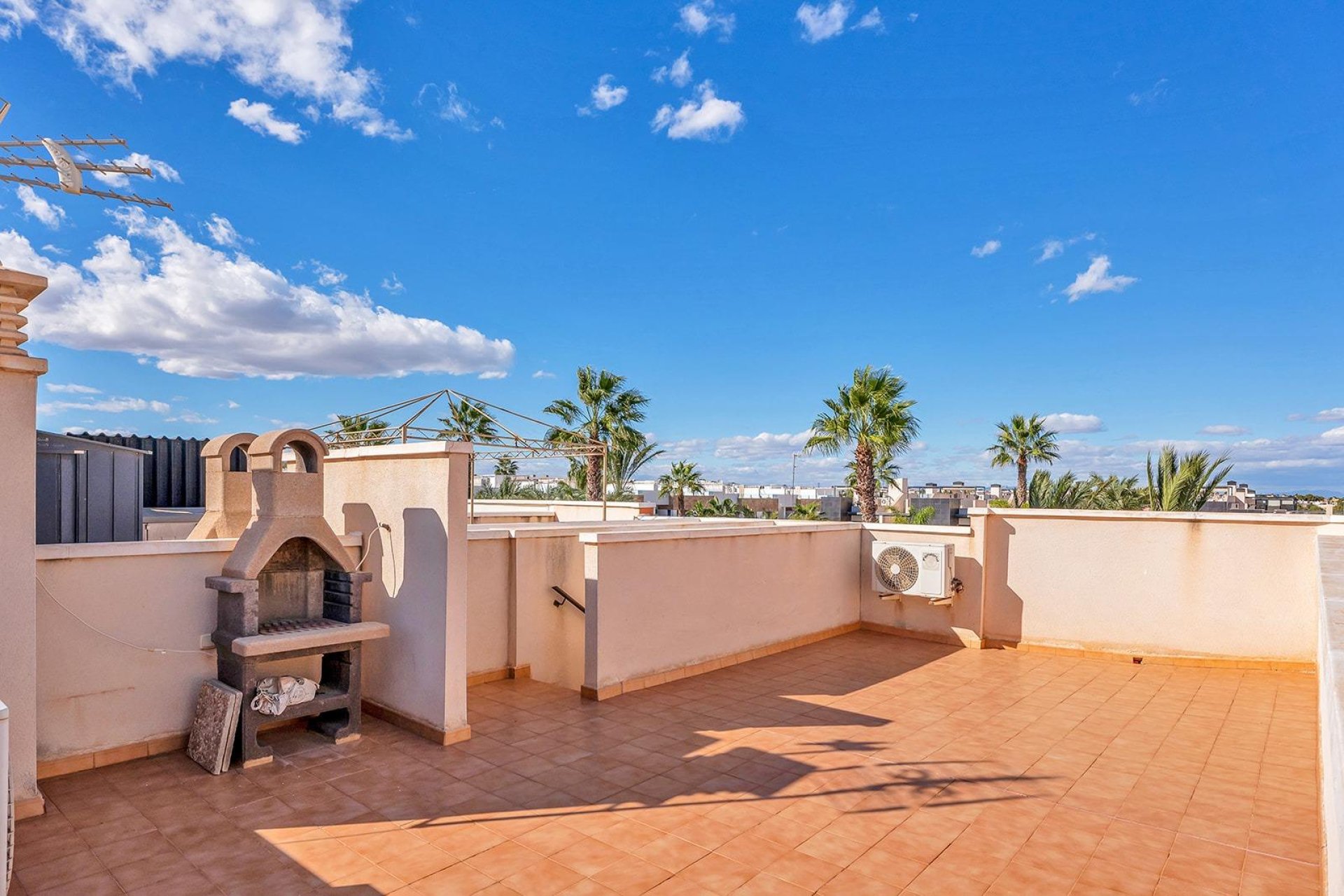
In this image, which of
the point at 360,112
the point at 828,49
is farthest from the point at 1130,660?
the point at 360,112

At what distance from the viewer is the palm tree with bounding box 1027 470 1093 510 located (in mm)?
18219

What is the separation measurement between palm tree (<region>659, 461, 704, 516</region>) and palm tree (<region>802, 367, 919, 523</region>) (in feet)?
34.4

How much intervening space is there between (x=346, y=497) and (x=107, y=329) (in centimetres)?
1488

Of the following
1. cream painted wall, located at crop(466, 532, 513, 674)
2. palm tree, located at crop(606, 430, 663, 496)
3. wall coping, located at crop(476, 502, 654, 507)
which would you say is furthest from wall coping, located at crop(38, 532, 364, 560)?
palm tree, located at crop(606, 430, 663, 496)

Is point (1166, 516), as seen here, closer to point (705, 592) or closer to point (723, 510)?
point (705, 592)

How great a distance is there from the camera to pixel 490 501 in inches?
527

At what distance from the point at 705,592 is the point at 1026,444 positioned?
2485 cm

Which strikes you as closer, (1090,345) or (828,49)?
(828,49)

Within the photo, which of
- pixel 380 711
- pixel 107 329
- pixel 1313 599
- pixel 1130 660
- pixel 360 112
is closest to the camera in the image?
pixel 380 711

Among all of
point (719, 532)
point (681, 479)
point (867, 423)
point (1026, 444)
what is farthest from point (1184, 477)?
point (681, 479)

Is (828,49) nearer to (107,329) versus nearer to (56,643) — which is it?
(56,643)

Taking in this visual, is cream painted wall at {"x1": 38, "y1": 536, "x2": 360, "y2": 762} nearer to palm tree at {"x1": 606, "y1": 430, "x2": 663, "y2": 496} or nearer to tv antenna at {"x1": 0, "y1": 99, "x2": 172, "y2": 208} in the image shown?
tv antenna at {"x1": 0, "y1": 99, "x2": 172, "y2": 208}

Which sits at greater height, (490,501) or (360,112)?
(360,112)

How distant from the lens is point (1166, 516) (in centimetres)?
757
